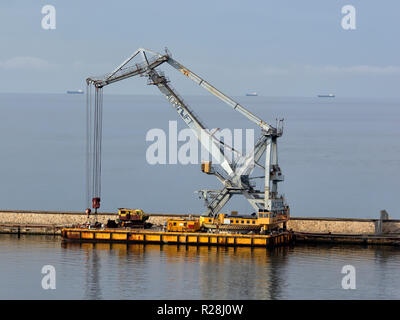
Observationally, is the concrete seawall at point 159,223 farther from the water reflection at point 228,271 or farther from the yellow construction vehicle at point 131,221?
the water reflection at point 228,271

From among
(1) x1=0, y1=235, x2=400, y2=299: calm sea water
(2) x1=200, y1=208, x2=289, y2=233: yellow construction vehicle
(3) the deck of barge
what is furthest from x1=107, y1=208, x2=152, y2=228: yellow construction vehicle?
(2) x1=200, y1=208, x2=289, y2=233: yellow construction vehicle

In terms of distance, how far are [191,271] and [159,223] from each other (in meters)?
20.5

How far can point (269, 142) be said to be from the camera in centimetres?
8988

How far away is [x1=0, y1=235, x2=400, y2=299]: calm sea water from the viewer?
67562 millimetres

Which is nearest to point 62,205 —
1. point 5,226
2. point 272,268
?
point 5,226

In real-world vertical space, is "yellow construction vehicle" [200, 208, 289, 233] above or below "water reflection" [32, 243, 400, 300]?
above

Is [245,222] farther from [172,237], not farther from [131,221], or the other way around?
[131,221]

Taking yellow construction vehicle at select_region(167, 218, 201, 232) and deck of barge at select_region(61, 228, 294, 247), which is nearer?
deck of barge at select_region(61, 228, 294, 247)

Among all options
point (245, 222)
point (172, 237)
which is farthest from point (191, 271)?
point (245, 222)

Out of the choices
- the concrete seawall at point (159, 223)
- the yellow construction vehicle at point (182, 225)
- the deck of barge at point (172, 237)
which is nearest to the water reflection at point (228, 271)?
the deck of barge at point (172, 237)

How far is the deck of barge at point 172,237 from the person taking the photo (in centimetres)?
8700

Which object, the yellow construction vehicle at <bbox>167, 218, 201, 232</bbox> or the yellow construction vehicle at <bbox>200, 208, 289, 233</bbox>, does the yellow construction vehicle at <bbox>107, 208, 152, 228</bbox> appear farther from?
the yellow construction vehicle at <bbox>200, 208, 289, 233</bbox>

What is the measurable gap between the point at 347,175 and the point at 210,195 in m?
85.2

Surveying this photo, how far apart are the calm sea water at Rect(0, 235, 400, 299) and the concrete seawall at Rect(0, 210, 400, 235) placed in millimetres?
3723
